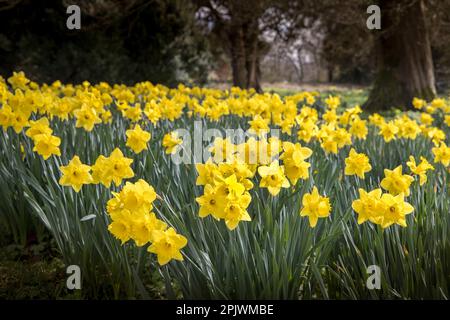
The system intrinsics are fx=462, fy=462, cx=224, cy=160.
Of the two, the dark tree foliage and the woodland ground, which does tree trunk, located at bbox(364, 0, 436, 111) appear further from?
the woodland ground

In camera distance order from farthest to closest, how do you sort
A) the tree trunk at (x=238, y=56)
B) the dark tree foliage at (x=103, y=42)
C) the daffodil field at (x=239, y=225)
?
the tree trunk at (x=238, y=56) → the dark tree foliage at (x=103, y=42) → the daffodil field at (x=239, y=225)

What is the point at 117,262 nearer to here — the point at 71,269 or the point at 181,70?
the point at 71,269

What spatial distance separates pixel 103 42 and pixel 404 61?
6.85m

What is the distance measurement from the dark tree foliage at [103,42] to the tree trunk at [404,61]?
463cm

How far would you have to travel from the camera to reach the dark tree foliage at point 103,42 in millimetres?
10109

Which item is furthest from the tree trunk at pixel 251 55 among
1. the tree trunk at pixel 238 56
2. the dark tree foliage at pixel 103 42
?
the dark tree foliage at pixel 103 42

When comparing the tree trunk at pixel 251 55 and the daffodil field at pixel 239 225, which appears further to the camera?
the tree trunk at pixel 251 55

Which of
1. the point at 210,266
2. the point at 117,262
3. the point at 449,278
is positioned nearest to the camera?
the point at 210,266

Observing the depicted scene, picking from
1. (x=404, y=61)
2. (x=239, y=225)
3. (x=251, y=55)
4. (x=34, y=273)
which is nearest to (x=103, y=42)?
(x=251, y=55)

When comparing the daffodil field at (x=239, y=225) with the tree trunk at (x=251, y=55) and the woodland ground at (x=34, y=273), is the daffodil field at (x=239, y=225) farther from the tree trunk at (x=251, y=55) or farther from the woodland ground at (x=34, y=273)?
the tree trunk at (x=251, y=55)

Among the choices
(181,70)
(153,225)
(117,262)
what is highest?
(181,70)

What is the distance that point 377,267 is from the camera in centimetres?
171
